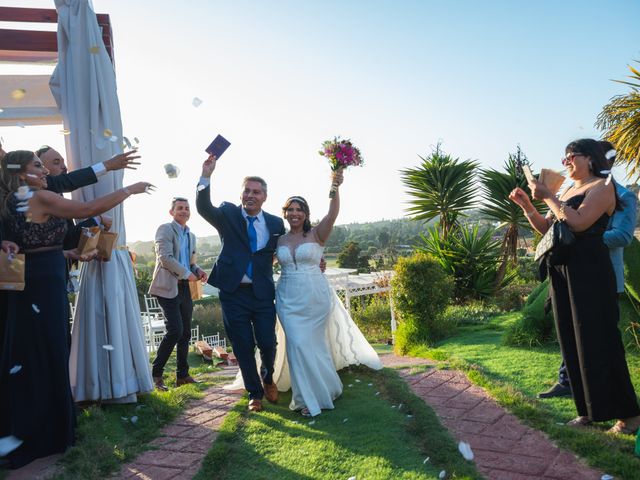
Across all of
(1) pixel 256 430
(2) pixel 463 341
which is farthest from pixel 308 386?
(2) pixel 463 341

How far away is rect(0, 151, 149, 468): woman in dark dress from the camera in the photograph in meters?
3.32

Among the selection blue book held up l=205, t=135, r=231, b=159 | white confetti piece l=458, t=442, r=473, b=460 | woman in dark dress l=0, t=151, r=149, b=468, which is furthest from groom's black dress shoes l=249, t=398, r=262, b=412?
blue book held up l=205, t=135, r=231, b=159

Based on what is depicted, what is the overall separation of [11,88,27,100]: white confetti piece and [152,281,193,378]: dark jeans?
260 cm

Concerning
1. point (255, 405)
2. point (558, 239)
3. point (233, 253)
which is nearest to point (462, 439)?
Result: point (558, 239)

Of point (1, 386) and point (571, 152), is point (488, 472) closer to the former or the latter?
point (571, 152)

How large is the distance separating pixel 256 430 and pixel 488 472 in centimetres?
179

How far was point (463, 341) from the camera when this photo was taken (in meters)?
7.12

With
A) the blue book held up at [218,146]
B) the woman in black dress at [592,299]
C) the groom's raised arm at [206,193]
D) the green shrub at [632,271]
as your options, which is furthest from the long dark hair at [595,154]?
the groom's raised arm at [206,193]

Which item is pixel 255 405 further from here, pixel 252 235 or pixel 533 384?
pixel 533 384

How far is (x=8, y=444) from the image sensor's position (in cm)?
322

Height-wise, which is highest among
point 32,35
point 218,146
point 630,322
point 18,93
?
point 32,35

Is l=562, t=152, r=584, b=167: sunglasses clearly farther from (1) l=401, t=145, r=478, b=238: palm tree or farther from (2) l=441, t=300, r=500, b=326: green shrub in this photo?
(1) l=401, t=145, r=478, b=238: palm tree

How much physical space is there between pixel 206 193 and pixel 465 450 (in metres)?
2.95

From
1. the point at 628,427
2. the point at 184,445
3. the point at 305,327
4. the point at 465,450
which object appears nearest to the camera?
the point at 465,450
